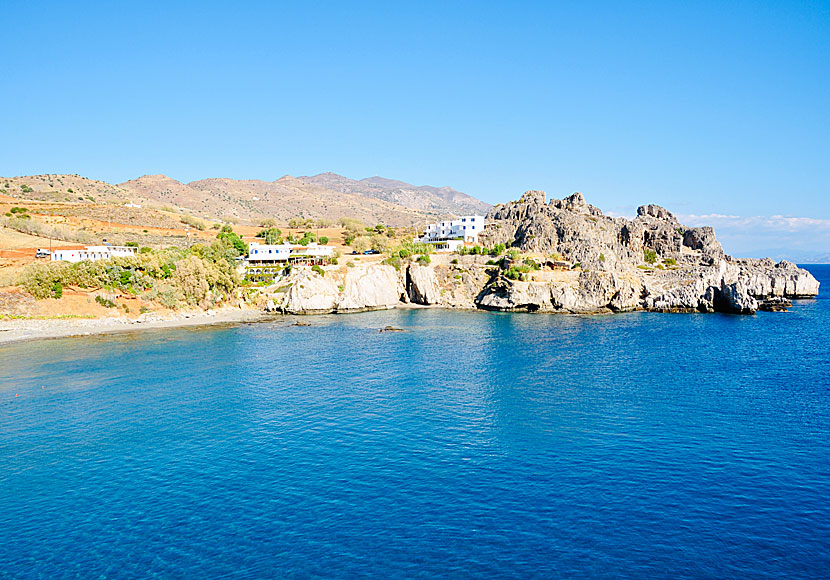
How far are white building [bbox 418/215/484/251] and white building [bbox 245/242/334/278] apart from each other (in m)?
26.6

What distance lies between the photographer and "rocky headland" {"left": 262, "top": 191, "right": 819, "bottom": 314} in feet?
308

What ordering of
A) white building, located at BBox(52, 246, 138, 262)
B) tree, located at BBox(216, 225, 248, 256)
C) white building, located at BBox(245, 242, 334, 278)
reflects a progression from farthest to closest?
tree, located at BBox(216, 225, 248, 256), white building, located at BBox(245, 242, 334, 278), white building, located at BBox(52, 246, 138, 262)

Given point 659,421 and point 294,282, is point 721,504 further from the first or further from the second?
point 294,282

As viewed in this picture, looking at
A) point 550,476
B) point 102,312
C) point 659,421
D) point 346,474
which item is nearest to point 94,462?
point 346,474

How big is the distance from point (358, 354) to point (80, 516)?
118 ft

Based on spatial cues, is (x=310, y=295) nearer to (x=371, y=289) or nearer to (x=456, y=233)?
(x=371, y=289)

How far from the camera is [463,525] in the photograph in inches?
921

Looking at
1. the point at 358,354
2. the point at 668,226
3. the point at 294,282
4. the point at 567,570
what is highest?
the point at 668,226

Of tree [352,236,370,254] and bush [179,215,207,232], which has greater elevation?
bush [179,215,207,232]

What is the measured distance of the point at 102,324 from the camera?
76938 millimetres

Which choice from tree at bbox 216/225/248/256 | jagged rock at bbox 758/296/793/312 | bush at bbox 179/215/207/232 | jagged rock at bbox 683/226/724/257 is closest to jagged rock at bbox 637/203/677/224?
jagged rock at bbox 683/226/724/257

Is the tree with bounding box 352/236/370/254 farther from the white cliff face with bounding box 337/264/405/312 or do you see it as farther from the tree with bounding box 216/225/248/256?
the tree with bounding box 216/225/248/256

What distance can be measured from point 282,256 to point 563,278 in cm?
5685

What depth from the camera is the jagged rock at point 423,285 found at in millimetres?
103250
